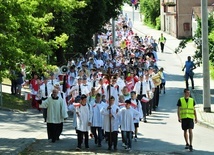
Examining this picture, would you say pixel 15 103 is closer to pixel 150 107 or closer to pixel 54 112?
pixel 150 107

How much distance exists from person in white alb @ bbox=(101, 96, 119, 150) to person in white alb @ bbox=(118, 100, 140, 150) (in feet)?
0.64

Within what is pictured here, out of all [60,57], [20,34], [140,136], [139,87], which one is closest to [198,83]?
[60,57]

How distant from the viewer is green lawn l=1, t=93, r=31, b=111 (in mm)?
28859

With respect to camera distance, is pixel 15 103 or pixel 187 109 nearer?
pixel 187 109

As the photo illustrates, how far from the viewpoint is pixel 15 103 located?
29859 millimetres

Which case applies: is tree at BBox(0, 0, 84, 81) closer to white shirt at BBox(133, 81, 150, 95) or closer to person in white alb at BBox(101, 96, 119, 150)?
person in white alb at BBox(101, 96, 119, 150)

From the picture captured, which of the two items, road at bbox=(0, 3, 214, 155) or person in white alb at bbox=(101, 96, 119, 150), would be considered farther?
person in white alb at bbox=(101, 96, 119, 150)

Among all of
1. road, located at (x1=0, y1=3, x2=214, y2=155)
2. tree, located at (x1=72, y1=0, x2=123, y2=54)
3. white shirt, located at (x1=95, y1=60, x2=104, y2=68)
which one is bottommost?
road, located at (x1=0, y1=3, x2=214, y2=155)

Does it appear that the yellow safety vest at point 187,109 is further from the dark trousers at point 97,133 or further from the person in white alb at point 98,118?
the dark trousers at point 97,133

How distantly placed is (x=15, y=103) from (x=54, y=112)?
958cm

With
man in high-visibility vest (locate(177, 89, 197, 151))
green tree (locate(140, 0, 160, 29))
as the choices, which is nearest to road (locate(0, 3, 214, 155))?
man in high-visibility vest (locate(177, 89, 197, 151))

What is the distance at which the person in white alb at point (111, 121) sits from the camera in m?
19.4

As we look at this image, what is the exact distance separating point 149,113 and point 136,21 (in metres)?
78.9

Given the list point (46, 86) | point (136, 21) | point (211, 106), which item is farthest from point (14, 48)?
point (136, 21)
